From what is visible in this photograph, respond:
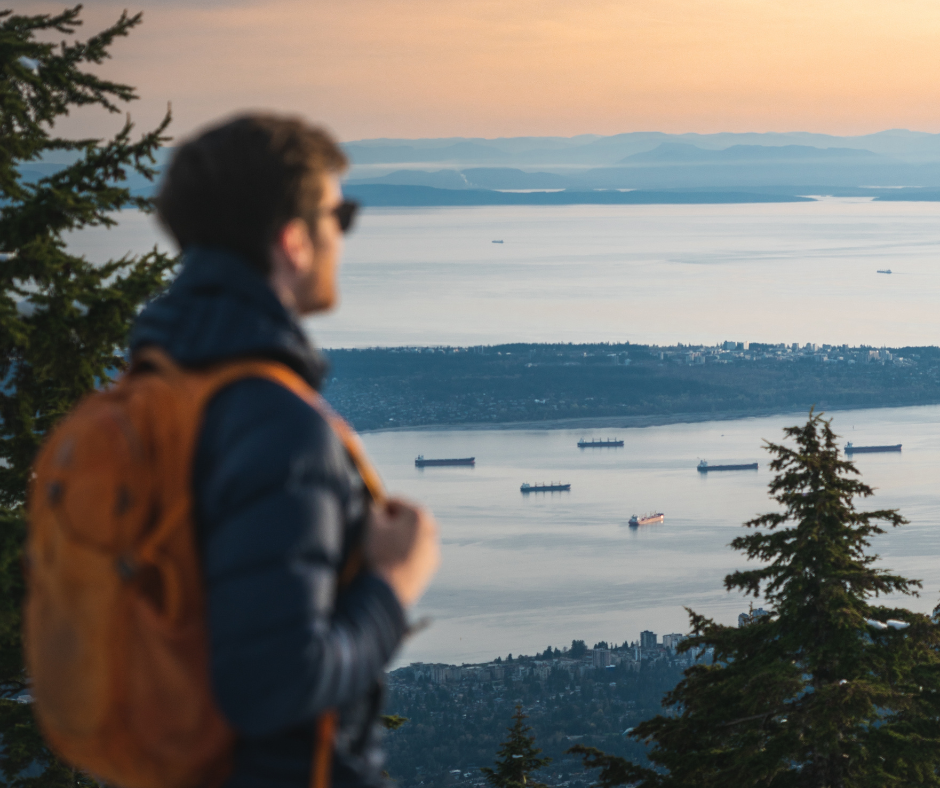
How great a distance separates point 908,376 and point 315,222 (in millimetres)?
85328

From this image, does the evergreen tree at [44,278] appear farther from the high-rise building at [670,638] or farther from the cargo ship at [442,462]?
the cargo ship at [442,462]

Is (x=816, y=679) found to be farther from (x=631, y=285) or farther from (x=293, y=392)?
(x=631, y=285)

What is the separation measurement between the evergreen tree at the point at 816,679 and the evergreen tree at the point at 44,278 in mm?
3965

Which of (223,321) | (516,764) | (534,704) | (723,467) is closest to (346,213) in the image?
(223,321)

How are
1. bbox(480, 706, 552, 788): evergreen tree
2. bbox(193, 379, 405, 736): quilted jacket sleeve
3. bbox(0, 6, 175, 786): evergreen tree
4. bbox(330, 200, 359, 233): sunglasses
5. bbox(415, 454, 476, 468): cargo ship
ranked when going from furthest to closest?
bbox(415, 454, 476, 468): cargo ship
bbox(480, 706, 552, 788): evergreen tree
bbox(0, 6, 175, 786): evergreen tree
bbox(330, 200, 359, 233): sunglasses
bbox(193, 379, 405, 736): quilted jacket sleeve

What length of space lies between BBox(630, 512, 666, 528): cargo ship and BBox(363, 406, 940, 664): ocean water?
0.44 m

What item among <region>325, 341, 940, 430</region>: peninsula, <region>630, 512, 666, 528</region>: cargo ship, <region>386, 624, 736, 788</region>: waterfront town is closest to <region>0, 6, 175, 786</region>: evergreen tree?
<region>386, 624, 736, 788</region>: waterfront town

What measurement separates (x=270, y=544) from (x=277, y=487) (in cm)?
5

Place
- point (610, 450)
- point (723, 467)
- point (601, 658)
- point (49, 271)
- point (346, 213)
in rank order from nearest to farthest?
point (346, 213) < point (49, 271) < point (601, 658) < point (723, 467) < point (610, 450)

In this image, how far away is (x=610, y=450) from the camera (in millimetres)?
66375

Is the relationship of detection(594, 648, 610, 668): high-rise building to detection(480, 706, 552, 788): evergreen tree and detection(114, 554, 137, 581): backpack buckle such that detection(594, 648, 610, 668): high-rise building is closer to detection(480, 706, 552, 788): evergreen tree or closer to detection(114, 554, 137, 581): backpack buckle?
detection(480, 706, 552, 788): evergreen tree

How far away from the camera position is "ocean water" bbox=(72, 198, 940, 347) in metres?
95.2

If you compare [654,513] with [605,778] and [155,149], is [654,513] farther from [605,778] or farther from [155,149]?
[155,149]

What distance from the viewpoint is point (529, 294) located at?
387ft
